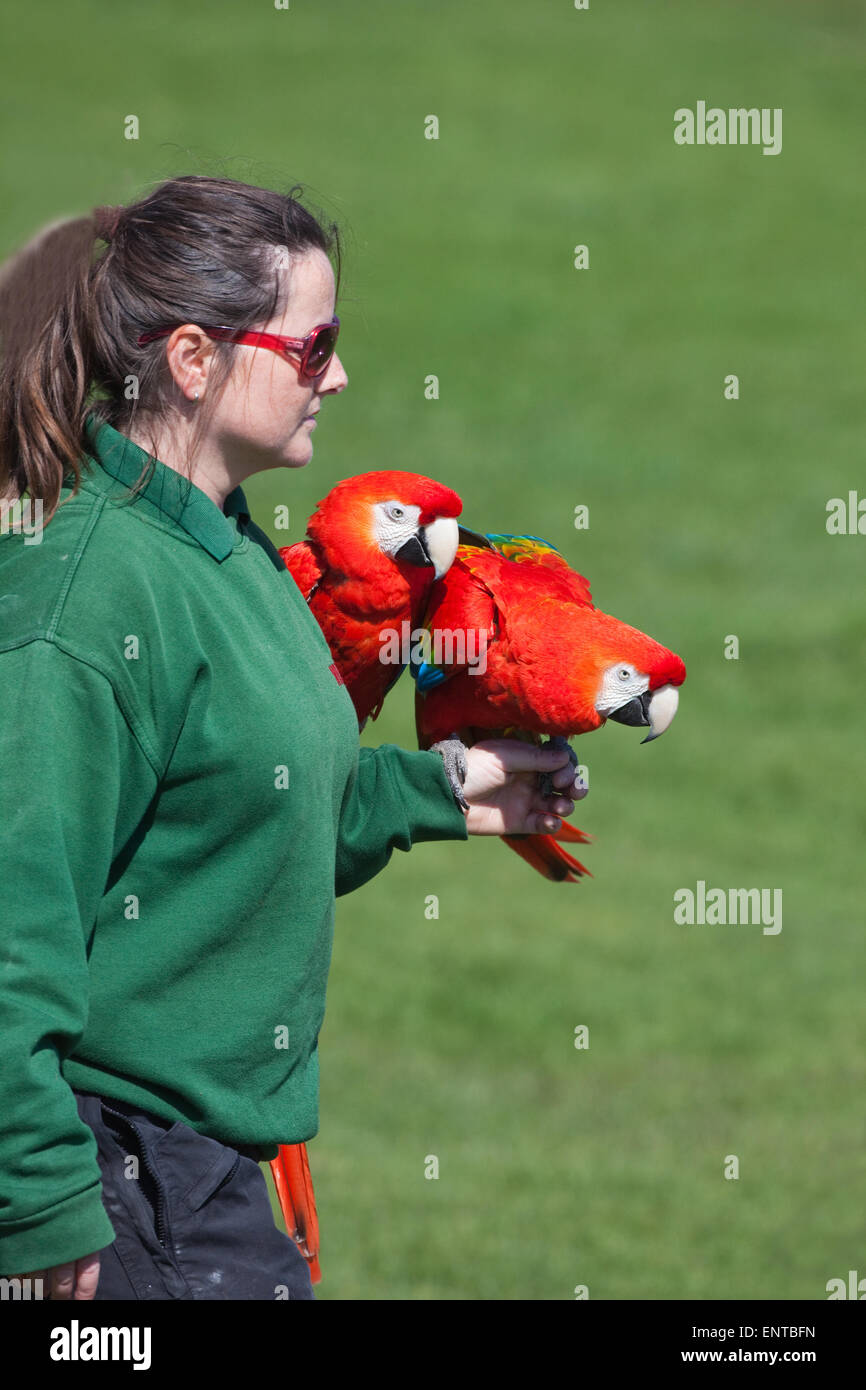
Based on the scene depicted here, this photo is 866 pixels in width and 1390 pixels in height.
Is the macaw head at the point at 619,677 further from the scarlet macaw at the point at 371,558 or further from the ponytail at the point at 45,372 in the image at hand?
the ponytail at the point at 45,372

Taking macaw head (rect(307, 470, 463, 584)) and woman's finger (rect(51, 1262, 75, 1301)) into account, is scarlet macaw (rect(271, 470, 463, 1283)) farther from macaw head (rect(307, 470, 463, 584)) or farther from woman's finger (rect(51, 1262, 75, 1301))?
woman's finger (rect(51, 1262, 75, 1301))

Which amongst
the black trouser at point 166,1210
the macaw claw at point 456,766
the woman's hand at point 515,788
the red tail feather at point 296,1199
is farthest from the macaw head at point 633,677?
the black trouser at point 166,1210

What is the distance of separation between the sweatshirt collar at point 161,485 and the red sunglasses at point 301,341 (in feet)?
0.43

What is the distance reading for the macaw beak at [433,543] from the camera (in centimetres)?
293

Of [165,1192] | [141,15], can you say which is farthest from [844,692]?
[141,15]

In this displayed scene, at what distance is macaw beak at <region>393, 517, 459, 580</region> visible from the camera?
293 cm

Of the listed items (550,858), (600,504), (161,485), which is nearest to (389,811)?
(161,485)

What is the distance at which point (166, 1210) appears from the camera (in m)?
1.99

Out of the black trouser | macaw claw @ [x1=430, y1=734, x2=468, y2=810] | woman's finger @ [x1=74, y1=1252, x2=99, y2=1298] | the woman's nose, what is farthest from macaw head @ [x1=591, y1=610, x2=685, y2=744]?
woman's finger @ [x1=74, y1=1252, x2=99, y2=1298]

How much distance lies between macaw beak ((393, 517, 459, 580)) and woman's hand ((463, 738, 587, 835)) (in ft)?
1.43

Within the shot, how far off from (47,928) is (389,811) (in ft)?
2.44

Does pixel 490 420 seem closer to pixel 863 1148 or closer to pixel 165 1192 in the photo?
pixel 863 1148
